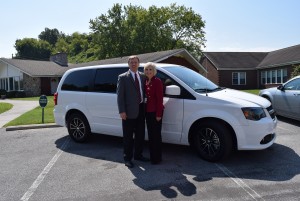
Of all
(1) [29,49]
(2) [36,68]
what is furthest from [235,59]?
(1) [29,49]

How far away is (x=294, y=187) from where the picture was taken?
4.48m

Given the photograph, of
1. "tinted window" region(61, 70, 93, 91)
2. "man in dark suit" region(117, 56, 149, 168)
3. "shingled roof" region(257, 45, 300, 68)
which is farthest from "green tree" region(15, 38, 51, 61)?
"man in dark suit" region(117, 56, 149, 168)

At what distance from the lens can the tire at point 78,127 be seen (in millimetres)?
7439

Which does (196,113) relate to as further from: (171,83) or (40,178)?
(40,178)

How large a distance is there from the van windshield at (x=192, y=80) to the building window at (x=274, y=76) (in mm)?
30013

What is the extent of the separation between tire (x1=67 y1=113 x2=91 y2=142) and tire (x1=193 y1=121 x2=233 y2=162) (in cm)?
283

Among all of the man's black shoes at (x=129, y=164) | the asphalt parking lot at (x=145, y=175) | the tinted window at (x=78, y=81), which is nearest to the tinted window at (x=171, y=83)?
the asphalt parking lot at (x=145, y=175)

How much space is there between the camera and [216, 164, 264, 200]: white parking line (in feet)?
14.0

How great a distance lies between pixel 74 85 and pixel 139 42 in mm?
42322

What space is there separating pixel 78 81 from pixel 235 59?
1465 inches

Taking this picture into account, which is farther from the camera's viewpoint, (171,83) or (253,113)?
(171,83)

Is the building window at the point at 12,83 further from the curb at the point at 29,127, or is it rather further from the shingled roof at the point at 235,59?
the curb at the point at 29,127

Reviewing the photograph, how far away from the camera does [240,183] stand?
4.72m

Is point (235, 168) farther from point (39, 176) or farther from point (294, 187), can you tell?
point (39, 176)
